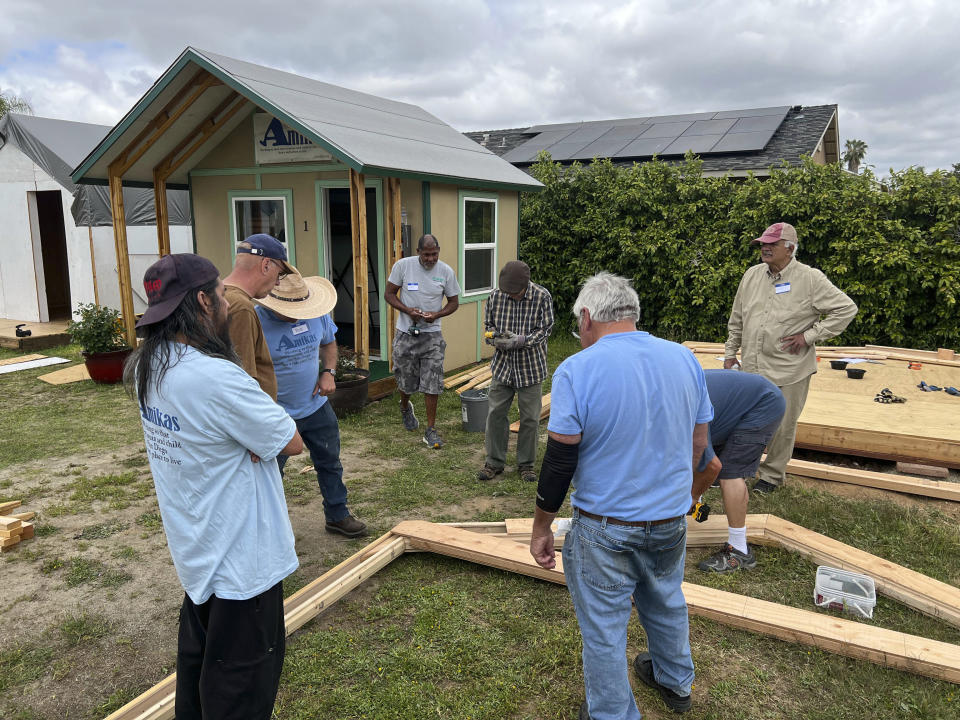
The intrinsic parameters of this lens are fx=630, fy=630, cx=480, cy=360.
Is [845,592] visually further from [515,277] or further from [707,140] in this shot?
[707,140]

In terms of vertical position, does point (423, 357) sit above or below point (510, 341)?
below

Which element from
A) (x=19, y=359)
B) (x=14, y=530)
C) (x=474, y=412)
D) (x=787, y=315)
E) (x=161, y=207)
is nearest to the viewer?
(x=14, y=530)

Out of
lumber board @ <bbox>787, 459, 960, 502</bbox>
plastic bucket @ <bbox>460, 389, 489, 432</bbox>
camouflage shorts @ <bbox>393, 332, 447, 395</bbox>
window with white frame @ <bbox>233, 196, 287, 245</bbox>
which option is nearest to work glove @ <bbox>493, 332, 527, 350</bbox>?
camouflage shorts @ <bbox>393, 332, 447, 395</bbox>

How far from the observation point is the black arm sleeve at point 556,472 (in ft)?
7.72

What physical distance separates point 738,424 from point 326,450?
2.59 meters

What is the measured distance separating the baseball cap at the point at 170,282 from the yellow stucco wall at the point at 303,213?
617cm

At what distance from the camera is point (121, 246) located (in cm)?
938

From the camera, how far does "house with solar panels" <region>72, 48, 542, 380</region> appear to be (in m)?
7.62

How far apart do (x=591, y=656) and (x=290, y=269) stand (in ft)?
8.45

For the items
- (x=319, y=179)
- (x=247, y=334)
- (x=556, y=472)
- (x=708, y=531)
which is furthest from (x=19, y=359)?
Answer: (x=556, y=472)

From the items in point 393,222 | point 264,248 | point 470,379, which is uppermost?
point 393,222

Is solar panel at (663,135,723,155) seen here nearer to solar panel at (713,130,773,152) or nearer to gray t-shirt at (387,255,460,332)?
solar panel at (713,130,773,152)

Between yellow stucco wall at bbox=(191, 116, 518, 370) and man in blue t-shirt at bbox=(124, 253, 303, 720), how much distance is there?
621cm

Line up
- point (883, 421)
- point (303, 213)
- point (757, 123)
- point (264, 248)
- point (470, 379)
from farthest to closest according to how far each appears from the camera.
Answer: point (757, 123)
point (303, 213)
point (470, 379)
point (883, 421)
point (264, 248)
